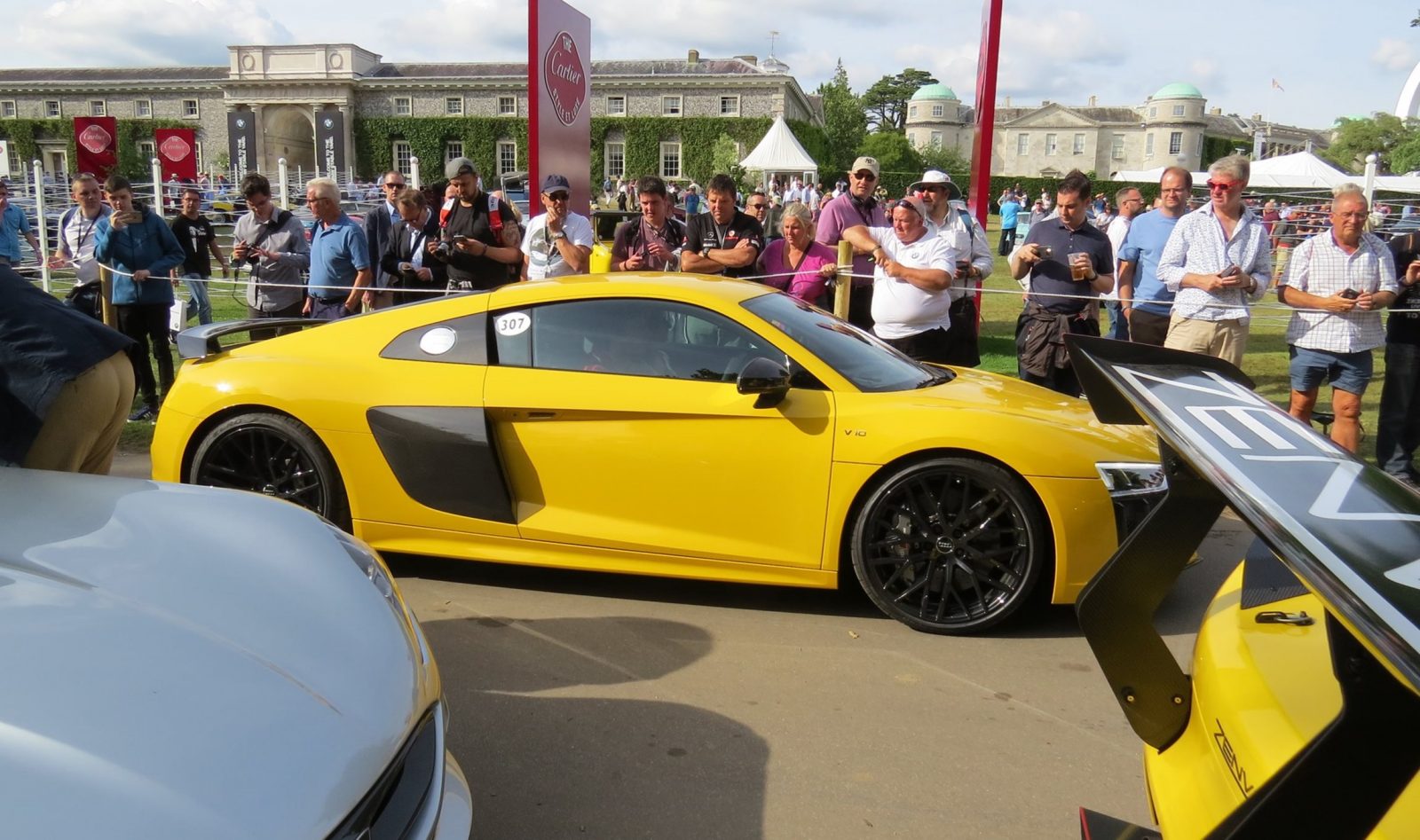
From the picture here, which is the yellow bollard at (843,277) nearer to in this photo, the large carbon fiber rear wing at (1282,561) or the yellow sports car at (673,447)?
the yellow sports car at (673,447)

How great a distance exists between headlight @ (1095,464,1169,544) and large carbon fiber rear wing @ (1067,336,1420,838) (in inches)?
83.1

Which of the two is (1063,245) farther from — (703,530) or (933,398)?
(703,530)

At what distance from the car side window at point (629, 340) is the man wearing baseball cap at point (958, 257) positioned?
2855mm

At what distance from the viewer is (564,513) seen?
4.32m

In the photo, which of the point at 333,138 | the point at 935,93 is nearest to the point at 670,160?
the point at 333,138

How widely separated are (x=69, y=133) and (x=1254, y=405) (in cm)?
10247

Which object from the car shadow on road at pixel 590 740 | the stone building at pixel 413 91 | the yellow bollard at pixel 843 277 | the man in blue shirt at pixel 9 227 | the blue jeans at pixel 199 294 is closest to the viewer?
the car shadow on road at pixel 590 740

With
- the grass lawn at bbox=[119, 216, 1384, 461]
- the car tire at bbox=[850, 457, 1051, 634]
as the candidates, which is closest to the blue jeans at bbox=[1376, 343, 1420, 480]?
the grass lawn at bbox=[119, 216, 1384, 461]

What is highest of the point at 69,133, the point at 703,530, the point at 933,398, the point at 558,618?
the point at 69,133

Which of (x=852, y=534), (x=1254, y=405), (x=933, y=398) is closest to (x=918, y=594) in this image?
A: (x=852, y=534)

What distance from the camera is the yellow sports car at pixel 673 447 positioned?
4055 millimetres

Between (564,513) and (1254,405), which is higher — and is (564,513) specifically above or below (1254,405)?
below

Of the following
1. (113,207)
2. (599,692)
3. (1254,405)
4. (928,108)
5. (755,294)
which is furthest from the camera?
(928,108)

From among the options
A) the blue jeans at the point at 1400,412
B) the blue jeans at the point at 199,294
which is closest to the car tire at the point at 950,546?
the blue jeans at the point at 1400,412
